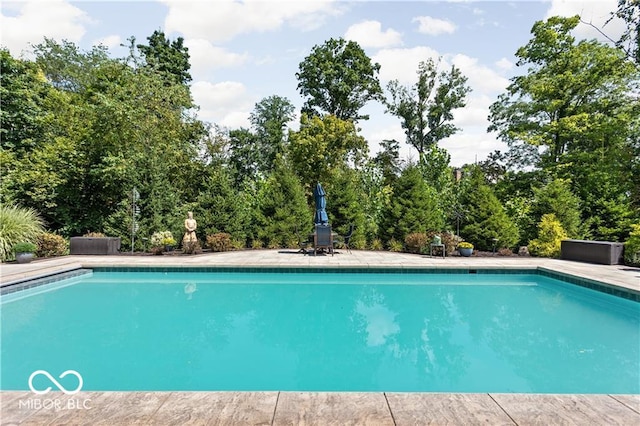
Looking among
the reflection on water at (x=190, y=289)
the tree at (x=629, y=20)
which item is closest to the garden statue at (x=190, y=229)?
the reflection on water at (x=190, y=289)

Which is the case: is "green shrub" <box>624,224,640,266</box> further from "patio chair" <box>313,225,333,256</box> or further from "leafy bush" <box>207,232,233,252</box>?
"leafy bush" <box>207,232,233,252</box>

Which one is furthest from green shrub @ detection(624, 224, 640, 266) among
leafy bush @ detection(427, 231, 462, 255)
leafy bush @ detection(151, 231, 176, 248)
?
leafy bush @ detection(151, 231, 176, 248)

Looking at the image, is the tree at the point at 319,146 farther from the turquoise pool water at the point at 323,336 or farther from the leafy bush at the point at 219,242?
the turquoise pool water at the point at 323,336

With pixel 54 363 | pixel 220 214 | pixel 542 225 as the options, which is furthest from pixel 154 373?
pixel 542 225

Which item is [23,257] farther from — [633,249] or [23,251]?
[633,249]

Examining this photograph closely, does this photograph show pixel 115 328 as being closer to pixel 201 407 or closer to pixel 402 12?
pixel 201 407

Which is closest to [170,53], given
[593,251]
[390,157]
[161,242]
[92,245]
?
[390,157]

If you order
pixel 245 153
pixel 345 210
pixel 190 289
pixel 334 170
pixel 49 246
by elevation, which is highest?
pixel 245 153

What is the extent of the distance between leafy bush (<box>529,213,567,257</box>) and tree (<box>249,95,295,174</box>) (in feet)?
49.0

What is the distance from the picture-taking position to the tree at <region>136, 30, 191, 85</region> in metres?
24.2

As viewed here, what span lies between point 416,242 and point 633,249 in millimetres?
5445

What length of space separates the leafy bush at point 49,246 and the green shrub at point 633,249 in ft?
50.9

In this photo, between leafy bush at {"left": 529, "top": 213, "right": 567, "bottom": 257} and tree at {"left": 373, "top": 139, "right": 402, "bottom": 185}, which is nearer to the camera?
leafy bush at {"left": 529, "top": 213, "right": 567, "bottom": 257}

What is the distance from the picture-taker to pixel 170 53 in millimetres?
25094
